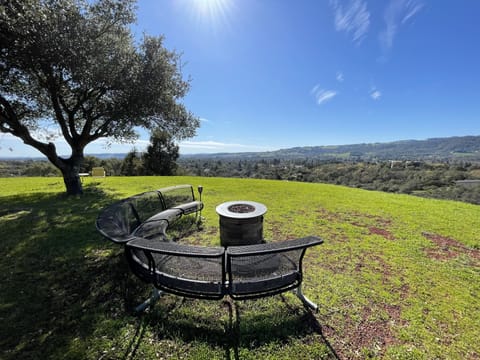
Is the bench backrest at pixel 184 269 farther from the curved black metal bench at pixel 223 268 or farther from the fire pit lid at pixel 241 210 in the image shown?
the fire pit lid at pixel 241 210

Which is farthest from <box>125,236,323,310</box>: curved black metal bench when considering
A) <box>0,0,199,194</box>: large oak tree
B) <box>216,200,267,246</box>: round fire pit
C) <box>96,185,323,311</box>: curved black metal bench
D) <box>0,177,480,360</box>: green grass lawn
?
<box>0,0,199,194</box>: large oak tree

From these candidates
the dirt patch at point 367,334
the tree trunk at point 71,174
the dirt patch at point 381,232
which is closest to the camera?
the dirt patch at point 367,334

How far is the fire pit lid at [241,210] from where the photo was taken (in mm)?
4500

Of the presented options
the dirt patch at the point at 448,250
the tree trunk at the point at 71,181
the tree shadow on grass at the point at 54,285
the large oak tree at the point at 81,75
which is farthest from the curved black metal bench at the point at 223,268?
the tree trunk at the point at 71,181

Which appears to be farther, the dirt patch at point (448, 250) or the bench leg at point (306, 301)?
the dirt patch at point (448, 250)

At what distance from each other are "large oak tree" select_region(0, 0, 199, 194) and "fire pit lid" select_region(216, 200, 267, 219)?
6.01m

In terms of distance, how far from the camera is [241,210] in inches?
193

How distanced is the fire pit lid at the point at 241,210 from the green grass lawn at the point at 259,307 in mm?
935

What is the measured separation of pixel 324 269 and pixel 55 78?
1018 cm

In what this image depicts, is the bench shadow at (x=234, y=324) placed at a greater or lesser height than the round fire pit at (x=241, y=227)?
lesser

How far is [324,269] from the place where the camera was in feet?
12.8

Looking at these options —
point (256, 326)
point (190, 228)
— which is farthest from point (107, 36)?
point (256, 326)

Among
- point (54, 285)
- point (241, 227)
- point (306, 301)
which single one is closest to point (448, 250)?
point (306, 301)

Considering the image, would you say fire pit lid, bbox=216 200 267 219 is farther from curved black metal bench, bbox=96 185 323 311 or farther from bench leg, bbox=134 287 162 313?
bench leg, bbox=134 287 162 313
